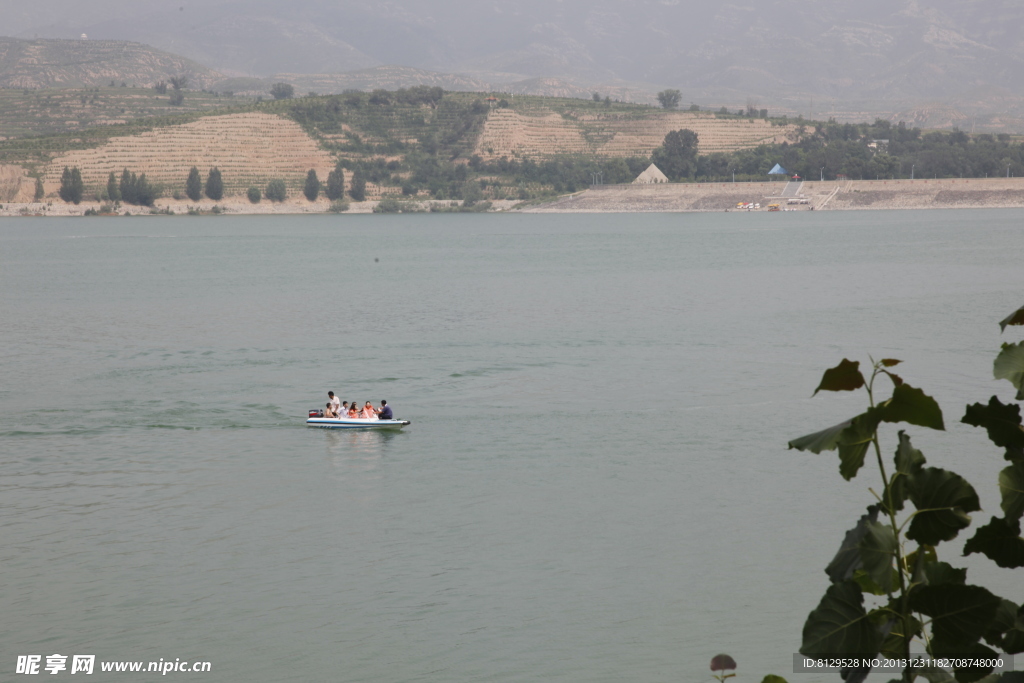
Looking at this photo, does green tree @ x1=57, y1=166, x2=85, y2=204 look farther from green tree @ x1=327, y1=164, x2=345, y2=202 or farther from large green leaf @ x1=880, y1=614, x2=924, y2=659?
large green leaf @ x1=880, y1=614, x2=924, y2=659

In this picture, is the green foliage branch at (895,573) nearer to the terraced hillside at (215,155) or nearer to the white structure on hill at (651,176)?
the white structure on hill at (651,176)

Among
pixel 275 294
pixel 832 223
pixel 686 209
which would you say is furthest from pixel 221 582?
pixel 686 209

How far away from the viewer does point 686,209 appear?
16650 cm

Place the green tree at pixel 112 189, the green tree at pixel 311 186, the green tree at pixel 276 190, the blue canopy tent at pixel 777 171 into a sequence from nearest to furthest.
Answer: the blue canopy tent at pixel 777 171, the green tree at pixel 112 189, the green tree at pixel 276 190, the green tree at pixel 311 186

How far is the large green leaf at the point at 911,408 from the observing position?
3.44 m

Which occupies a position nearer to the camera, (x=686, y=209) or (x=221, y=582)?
(x=221, y=582)

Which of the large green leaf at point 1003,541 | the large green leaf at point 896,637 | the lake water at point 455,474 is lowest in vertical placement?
the lake water at point 455,474

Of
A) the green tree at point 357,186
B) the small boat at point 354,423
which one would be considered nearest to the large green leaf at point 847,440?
the small boat at point 354,423

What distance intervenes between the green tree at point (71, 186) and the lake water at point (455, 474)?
359ft

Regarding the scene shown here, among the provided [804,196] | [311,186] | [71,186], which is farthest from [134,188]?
[804,196]

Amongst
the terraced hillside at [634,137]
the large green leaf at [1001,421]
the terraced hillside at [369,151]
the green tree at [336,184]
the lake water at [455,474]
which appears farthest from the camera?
the terraced hillside at [634,137]

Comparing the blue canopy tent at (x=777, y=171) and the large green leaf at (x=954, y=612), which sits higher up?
the blue canopy tent at (x=777, y=171)

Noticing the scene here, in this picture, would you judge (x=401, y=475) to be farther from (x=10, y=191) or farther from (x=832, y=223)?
(x=10, y=191)

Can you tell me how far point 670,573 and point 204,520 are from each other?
9.58 m
